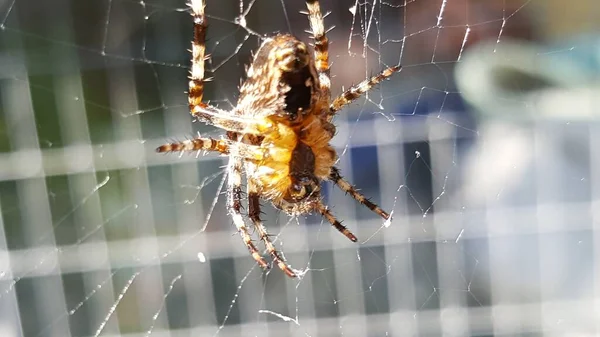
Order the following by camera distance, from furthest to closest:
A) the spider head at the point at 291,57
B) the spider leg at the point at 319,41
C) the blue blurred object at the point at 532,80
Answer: the blue blurred object at the point at 532,80 → the spider leg at the point at 319,41 → the spider head at the point at 291,57

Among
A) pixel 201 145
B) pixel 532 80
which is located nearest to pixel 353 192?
pixel 201 145

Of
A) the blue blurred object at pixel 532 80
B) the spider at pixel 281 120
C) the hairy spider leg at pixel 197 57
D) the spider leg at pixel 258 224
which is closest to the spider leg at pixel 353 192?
the spider at pixel 281 120

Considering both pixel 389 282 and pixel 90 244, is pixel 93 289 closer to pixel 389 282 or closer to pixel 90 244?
pixel 90 244

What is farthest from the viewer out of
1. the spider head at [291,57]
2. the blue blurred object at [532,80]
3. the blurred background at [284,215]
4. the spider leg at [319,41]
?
the blurred background at [284,215]

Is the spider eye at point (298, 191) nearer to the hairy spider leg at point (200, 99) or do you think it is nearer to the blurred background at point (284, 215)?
the hairy spider leg at point (200, 99)

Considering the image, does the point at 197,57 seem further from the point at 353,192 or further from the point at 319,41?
the point at 353,192

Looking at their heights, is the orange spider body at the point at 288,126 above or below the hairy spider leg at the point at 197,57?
below
